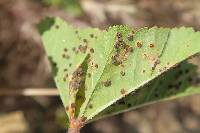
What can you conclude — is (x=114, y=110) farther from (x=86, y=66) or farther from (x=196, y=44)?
(x=196, y=44)

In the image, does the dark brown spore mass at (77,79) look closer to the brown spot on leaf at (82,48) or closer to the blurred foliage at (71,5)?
the brown spot on leaf at (82,48)

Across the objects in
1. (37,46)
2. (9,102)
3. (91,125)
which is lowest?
(91,125)

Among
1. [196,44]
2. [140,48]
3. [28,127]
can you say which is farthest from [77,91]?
[28,127]

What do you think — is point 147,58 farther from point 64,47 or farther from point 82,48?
point 64,47

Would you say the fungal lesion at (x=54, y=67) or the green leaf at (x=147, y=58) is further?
the fungal lesion at (x=54, y=67)

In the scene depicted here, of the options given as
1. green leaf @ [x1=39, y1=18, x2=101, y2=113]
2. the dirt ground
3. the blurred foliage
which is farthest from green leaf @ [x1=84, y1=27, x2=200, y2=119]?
the dirt ground

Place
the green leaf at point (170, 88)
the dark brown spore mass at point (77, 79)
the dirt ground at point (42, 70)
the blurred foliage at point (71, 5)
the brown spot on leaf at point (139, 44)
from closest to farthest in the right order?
the brown spot on leaf at point (139, 44) < the dark brown spore mass at point (77, 79) < the green leaf at point (170, 88) < the blurred foliage at point (71, 5) < the dirt ground at point (42, 70)

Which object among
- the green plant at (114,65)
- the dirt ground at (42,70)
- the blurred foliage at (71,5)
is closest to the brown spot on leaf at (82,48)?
the green plant at (114,65)
